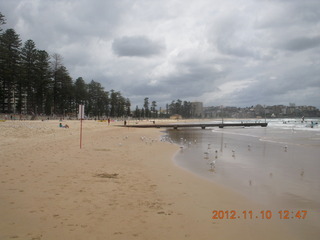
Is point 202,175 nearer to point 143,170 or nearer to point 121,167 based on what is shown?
point 143,170

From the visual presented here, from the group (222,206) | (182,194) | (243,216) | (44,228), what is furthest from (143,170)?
(44,228)

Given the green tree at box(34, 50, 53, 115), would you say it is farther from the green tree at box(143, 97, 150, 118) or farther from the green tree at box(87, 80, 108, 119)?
the green tree at box(143, 97, 150, 118)

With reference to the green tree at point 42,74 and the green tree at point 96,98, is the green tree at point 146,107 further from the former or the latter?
the green tree at point 42,74

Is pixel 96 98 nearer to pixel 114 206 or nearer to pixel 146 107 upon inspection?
pixel 146 107

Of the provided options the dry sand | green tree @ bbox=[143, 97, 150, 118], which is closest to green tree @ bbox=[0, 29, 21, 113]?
the dry sand

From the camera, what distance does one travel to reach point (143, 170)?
31.4 ft
